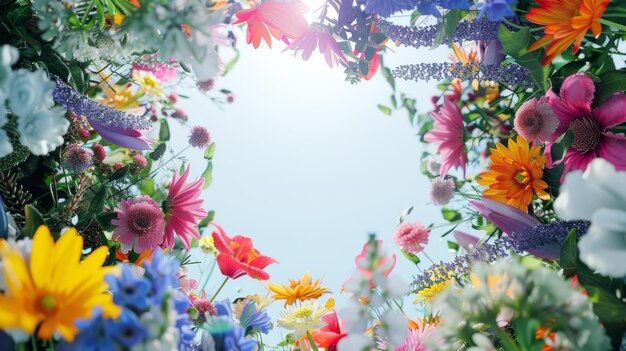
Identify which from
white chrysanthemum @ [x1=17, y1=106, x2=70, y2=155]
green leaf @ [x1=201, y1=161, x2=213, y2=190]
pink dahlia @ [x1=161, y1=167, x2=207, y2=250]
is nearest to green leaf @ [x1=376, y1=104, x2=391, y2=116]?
green leaf @ [x1=201, y1=161, x2=213, y2=190]

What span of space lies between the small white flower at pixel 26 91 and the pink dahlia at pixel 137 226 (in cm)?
38

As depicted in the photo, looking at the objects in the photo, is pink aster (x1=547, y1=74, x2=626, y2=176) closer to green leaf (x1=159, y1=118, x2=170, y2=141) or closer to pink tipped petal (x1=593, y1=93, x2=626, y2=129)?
pink tipped petal (x1=593, y1=93, x2=626, y2=129)

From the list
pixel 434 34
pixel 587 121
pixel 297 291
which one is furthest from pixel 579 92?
pixel 297 291

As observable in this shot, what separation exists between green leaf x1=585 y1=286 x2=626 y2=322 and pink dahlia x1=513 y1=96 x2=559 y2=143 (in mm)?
329

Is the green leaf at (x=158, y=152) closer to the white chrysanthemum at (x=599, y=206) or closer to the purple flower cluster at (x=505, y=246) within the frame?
the purple flower cluster at (x=505, y=246)

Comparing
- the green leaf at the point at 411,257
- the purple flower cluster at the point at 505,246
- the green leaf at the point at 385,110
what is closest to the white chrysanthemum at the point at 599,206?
the purple flower cluster at the point at 505,246

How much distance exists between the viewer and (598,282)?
12.6 inches

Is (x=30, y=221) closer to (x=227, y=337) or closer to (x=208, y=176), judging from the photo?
(x=227, y=337)

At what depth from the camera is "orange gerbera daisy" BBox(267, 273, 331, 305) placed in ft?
2.33

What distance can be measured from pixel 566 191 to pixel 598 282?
94 mm

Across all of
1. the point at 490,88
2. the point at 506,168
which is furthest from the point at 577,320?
the point at 490,88

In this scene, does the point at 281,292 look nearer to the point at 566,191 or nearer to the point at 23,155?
the point at 23,155

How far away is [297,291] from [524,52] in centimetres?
38

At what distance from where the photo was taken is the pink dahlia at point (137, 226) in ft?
2.13
